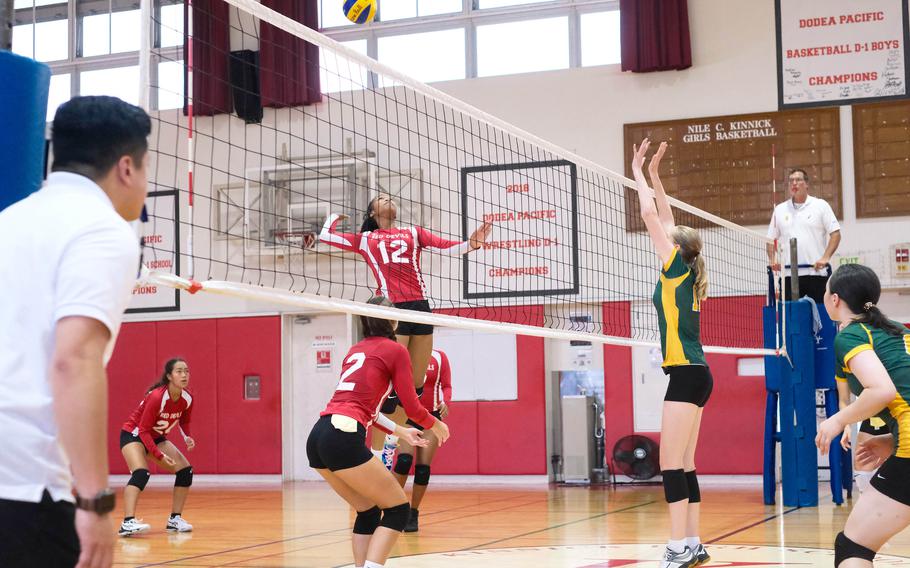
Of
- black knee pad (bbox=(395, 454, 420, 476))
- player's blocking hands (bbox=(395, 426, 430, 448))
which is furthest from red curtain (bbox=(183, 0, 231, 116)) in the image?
player's blocking hands (bbox=(395, 426, 430, 448))

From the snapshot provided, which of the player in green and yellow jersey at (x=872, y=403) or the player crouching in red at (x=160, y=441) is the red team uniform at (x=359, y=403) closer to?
the player in green and yellow jersey at (x=872, y=403)

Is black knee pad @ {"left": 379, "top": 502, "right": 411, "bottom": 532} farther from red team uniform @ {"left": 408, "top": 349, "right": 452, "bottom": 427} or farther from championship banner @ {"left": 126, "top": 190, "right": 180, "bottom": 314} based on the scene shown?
championship banner @ {"left": 126, "top": 190, "right": 180, "bottom": 314}

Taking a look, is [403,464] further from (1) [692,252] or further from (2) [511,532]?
(1) [692,252]

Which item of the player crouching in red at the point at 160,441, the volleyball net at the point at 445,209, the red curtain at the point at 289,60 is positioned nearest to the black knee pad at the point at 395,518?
the player crouching in red at the point at 160,441

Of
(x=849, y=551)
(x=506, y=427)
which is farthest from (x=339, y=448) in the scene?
(x=506, y=427)

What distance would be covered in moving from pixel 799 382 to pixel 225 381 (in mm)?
8681

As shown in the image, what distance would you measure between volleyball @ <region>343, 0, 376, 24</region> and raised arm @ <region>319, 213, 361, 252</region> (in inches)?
233

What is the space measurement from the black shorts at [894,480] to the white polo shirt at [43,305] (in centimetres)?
286

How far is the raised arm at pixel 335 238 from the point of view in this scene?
261 inches

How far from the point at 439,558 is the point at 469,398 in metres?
7.57

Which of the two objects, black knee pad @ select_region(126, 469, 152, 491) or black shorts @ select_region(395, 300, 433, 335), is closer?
black shorts @ select_region(395, 300, 433, 335)

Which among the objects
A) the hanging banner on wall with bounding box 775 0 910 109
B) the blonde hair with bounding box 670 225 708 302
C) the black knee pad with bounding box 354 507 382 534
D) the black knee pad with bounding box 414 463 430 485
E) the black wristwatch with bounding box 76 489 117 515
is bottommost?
the black knee pad with bounding box 414 463 430 485

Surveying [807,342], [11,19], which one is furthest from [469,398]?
[11,19]

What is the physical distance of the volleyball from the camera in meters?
12.1
